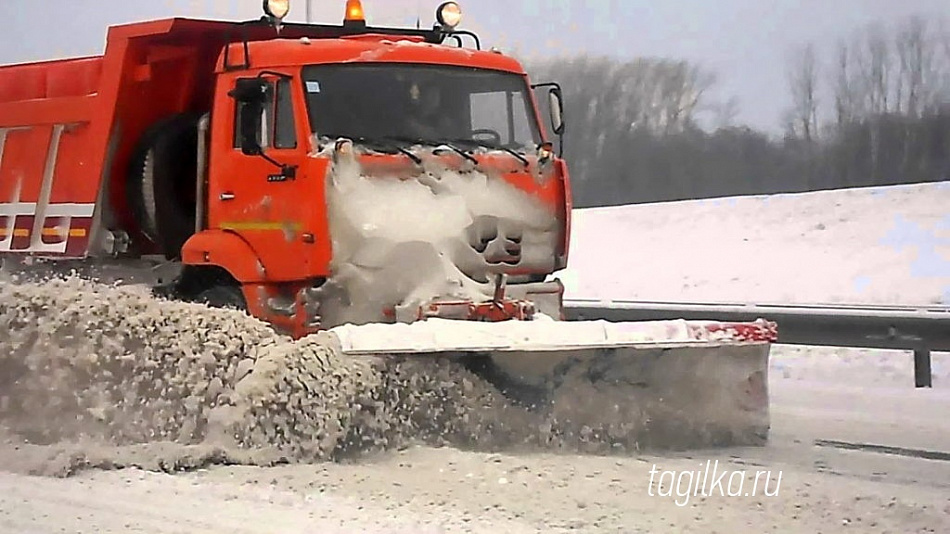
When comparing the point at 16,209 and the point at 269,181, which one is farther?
the point at 16,209

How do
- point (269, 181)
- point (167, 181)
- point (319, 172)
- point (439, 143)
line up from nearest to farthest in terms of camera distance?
point (319, 172) < point (269, 181) < point (439, 143) < point (167, 181)

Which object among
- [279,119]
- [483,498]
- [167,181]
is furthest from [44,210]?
[483,498]

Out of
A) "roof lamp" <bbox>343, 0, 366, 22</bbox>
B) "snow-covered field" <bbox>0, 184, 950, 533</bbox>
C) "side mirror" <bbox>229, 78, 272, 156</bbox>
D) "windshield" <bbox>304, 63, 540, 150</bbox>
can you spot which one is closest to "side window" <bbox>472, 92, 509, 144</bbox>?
"windshield" <bbox>304, 63, 540, 150</bbox>

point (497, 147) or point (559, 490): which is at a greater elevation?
point (497, 147)

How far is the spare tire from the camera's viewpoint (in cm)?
870

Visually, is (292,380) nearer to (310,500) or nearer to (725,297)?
(310,500)

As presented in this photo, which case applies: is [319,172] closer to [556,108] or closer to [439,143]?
[439,143]

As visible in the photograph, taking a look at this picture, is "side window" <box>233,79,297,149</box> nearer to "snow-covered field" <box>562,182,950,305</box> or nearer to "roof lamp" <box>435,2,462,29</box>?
"roof lamp" <box>435,2,462,29</box>

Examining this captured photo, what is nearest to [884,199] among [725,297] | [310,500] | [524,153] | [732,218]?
[732,218]

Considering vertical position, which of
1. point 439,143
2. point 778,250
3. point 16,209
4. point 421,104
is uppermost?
point 421,104

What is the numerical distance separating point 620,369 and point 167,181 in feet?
11.5

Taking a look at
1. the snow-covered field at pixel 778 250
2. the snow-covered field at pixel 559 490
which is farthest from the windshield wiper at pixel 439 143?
the snow-covered field at pixel 778 250

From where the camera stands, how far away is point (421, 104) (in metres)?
8.10

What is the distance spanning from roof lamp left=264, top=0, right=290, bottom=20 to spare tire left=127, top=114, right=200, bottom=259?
0.88 m
